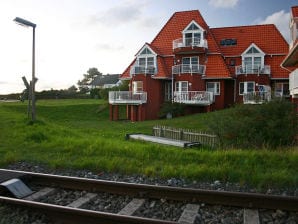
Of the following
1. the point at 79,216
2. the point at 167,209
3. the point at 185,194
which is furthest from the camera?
the point at 185,194

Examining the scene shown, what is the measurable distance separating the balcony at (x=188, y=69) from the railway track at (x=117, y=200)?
105 feet

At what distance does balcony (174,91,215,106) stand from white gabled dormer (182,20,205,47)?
18.1 feet

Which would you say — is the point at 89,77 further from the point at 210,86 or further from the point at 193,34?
the point at 210,86

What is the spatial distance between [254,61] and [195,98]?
27.9ft

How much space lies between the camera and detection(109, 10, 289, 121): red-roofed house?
124 feet

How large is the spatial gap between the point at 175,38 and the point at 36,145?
31370 millimetres

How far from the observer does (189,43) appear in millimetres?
39156

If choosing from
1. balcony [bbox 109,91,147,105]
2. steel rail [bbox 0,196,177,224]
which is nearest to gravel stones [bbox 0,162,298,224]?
steel rail [bbox 0,196,177,224]

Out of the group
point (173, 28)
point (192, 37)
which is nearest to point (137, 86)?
point (192, 37)

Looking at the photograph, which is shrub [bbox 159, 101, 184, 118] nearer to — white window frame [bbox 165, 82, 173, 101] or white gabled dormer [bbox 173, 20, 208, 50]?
white window frame [bbox 165, 82, 173, 101]

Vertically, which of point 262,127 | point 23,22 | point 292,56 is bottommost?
point 262,127

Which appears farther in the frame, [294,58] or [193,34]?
[193,34]

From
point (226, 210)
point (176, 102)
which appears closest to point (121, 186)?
point (226, 210)

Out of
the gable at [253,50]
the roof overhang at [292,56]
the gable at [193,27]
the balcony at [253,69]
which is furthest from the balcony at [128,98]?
the roof overhang at [292,56]
